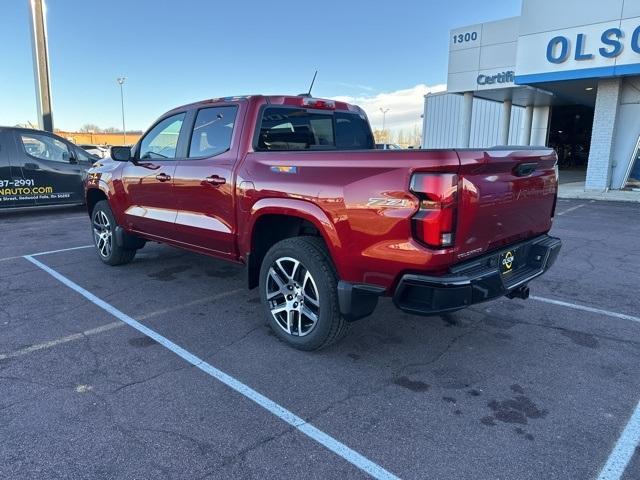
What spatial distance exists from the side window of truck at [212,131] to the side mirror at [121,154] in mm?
1181

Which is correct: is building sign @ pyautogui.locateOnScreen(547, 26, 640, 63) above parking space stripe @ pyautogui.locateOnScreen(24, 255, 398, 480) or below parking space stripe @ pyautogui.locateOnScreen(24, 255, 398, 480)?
above

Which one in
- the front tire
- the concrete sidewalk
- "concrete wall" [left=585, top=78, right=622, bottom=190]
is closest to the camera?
the front tire

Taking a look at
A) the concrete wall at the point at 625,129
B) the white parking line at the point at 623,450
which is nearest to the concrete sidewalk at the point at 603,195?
the concrete wall at the point at 625,129

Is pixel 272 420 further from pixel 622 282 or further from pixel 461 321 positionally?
pixel 622 282

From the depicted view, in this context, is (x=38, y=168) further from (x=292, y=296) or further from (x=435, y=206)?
(x=435, y=206)

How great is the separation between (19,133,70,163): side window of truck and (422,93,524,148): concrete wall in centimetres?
2465

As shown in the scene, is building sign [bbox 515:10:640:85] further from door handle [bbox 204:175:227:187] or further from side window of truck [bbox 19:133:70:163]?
door handle [bbox 204:175:227:187]

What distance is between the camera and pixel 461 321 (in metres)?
4.29

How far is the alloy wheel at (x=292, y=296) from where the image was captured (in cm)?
354

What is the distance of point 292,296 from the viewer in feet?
12.0

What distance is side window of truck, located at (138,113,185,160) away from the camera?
4.88m

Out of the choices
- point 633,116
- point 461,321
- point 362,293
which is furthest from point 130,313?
point 633,116

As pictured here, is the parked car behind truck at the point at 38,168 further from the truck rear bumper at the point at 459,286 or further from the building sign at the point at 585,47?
the building sign at the point at 585,47

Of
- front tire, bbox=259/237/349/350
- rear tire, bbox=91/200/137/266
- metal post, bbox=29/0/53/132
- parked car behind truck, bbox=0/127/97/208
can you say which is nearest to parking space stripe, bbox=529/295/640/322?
front tire, bbox=259/237/349/350
